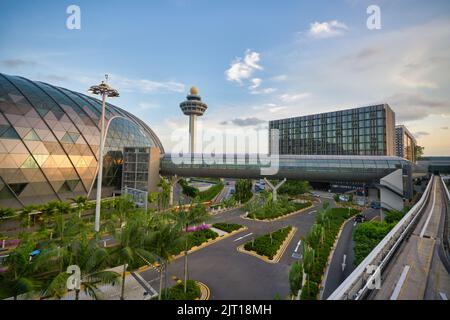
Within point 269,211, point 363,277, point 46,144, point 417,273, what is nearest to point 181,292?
point 363,277

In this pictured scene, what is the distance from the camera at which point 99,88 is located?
773 inches

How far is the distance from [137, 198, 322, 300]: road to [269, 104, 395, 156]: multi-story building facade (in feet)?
274

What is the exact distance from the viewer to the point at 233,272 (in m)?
17.4

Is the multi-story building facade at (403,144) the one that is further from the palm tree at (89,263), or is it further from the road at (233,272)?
the palm tree at (89,263)

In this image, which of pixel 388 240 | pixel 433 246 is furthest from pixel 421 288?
pixel 433 246

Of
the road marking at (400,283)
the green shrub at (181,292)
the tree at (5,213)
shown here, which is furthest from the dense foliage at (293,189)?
the tree at (5,213)

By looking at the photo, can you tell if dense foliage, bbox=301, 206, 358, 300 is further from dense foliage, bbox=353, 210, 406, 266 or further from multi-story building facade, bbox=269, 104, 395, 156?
multi-story building facade, bbox=269, 104, 395, 156

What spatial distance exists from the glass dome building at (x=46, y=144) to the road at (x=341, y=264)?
25118 mm

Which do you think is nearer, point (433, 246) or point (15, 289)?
point (15, 289)

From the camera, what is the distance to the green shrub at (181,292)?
13.5m

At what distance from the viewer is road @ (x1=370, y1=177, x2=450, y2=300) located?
9224mm

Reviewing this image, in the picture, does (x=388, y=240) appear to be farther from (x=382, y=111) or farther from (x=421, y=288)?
(x=382, y=111)

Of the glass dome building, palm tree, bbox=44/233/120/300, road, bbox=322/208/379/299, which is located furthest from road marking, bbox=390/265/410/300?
the glass dome building

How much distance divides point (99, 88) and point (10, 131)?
15900 mm
